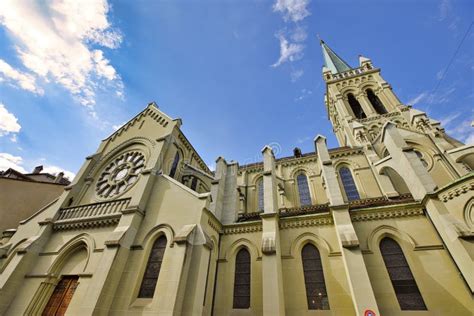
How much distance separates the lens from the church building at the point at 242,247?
749 centimetres

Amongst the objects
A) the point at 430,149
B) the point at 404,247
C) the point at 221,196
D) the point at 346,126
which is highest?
the point at 346,126

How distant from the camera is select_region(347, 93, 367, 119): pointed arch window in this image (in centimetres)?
2445

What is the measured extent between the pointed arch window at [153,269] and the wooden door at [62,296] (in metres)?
3.94

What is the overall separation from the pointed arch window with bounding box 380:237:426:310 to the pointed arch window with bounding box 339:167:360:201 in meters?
7.31

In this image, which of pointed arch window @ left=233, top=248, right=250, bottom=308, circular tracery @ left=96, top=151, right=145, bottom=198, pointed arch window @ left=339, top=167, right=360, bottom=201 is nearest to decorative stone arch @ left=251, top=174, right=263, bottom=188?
pointed arch window @ left=339, top=167, right=360, bottom=201

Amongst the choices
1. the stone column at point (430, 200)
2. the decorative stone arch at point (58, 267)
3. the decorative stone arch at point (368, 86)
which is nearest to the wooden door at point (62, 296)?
the decorative stone arch at point (58, 267)

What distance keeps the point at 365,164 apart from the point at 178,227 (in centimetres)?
1564

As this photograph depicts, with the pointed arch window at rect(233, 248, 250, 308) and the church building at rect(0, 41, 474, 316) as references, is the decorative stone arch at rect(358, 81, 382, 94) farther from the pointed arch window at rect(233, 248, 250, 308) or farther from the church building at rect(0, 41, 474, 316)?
the pointed arch window at rect(233, 248, 250, 308)

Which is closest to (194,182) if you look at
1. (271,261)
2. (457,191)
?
(271,261)

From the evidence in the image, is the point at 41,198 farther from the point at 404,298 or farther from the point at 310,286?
the point at 404,298

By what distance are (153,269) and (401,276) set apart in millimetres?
9969

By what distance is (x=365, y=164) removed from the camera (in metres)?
17.0

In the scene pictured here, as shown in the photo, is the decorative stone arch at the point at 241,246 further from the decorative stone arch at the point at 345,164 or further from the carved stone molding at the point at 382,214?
the decorative stone arch at the point at 345,164

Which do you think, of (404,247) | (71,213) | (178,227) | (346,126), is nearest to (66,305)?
(71,213)
